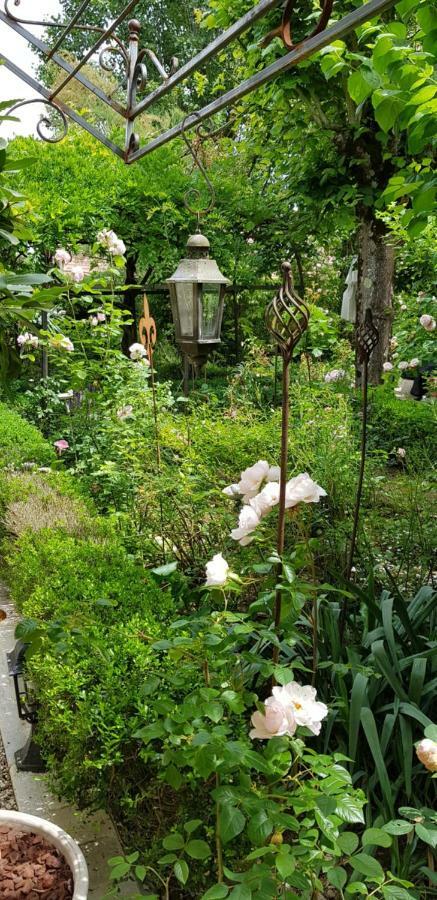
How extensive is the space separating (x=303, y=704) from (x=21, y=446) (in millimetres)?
4030

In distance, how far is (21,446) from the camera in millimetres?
4980

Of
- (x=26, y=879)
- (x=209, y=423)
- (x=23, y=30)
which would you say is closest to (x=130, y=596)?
(x=26, y=879)

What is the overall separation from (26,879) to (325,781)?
2.49ft

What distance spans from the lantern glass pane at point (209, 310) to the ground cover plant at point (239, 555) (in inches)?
28.1

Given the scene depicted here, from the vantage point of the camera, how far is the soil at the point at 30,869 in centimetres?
155

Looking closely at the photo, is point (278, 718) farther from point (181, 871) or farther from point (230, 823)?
point (181, 871)

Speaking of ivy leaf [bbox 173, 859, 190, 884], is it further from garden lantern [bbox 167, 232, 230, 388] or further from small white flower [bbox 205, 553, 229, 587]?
garden lantern [bbox 167, 232, 230, 388]

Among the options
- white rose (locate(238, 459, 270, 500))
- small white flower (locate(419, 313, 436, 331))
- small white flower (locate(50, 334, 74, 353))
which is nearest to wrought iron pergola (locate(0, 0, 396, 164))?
white rose (locate(238, 459, 270, 500))

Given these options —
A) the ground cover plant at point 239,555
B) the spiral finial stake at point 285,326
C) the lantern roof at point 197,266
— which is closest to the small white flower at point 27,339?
the ground cover plant at point 239,555

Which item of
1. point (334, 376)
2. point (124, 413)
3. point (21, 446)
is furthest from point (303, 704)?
point (334, 376)

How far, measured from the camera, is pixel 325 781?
132 centimetres

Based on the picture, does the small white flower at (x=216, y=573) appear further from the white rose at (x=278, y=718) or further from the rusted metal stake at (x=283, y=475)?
the white rose at (x=278, y=718)

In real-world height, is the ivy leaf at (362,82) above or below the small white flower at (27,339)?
above

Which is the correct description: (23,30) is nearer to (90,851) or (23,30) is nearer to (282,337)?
(282,337)
